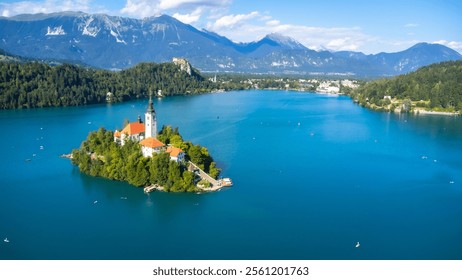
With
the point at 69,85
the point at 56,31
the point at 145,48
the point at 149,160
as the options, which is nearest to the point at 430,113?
the point at 149,160

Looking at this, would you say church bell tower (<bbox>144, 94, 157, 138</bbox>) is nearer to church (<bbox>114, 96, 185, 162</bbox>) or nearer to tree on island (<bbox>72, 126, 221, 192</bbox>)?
church (<bbox>114, 96, 185, 162</bbox>)

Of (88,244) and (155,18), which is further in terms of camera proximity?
(155,18)

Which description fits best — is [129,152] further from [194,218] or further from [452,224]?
[452,224]

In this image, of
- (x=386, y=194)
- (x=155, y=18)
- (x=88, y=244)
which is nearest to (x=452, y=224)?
(x=386, y=194)

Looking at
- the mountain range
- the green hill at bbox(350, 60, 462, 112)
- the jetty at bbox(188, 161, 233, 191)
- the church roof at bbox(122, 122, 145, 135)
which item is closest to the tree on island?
the jetty at bbox(188, 161, 233, 191)

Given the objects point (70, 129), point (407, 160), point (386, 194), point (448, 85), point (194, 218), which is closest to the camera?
point (194, 218)

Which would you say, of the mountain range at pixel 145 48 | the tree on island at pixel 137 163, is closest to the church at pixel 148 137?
the tree on island at pixel 137 163

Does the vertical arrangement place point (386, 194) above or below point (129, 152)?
below
